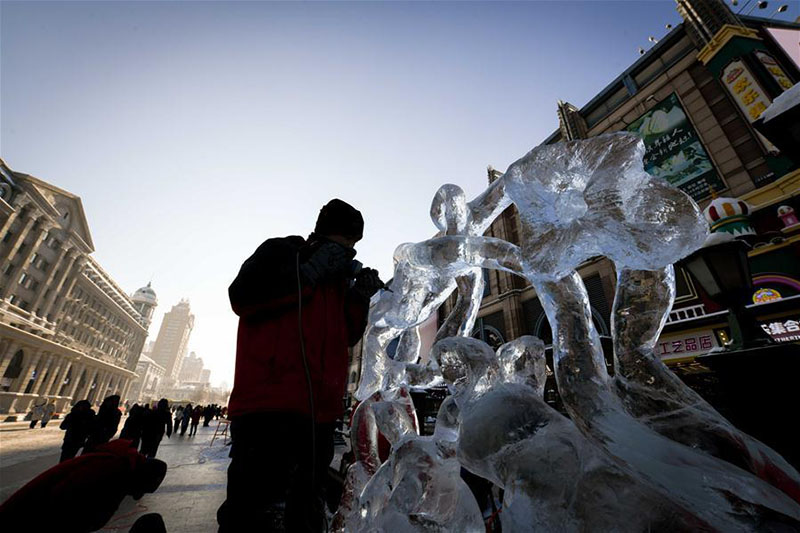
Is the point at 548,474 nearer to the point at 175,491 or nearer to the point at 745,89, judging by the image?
the point at 175,491

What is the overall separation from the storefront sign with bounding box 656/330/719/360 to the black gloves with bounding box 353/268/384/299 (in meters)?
8.25

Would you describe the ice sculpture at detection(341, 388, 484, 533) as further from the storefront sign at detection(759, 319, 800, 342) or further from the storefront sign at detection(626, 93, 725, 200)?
the storefront sign at detection(626, 93, 725, 200)

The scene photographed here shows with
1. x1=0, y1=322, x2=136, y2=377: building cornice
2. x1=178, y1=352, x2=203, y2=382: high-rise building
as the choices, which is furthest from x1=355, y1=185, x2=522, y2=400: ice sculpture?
x1=178, y1=352, x2=203, y2=382: high-rise building

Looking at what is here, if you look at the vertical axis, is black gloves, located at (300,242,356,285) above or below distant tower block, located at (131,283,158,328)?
below

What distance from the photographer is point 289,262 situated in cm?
139

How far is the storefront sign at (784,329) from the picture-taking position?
5.62 metres

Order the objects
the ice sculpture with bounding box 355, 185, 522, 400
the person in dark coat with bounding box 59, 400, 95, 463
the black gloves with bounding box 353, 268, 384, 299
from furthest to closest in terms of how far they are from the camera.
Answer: the person in dark coat with bounding box 59, 400, 95, 463
the black gloves with bounding box 353, 268, 384, 299
the ice sculpture with bounding box 355, 185, 522, 400

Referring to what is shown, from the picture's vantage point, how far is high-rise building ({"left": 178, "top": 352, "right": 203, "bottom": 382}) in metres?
144

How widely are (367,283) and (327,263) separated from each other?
0.19m

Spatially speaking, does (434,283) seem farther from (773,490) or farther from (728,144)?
(728,144)

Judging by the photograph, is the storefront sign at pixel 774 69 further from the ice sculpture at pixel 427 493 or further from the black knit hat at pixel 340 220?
the ice sculpture at pixel 427 493

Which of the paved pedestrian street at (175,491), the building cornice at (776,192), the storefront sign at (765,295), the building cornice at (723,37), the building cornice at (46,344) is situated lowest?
the paved pedestrian street at (175,491)

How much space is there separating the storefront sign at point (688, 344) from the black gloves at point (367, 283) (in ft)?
27.1

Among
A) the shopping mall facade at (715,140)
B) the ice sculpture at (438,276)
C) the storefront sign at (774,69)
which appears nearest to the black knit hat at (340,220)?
the ice sculpture at (438,276)
